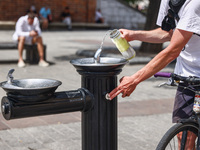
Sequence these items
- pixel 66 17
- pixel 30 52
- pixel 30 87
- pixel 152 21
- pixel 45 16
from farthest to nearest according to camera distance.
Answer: pixel 66 17 → pixel 45 16 → pixel 152 21 → pixel 30 52 → pixel 30 87

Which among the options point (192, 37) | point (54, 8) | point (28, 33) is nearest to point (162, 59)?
point (192, 37)

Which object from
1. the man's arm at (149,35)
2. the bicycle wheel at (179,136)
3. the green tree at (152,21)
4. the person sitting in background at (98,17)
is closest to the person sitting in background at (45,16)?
the person sitting in background at (98,17)

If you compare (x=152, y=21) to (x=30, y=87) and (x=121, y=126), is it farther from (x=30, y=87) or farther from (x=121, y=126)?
(x=30, y=87)

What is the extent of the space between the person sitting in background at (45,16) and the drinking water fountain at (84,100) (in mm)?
21084

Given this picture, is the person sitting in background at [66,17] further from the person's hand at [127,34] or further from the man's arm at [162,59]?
the man's arm at [162,59]

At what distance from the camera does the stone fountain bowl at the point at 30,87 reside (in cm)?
270

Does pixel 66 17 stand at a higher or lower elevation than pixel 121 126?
lower

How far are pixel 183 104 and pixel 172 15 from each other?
0.67 metres

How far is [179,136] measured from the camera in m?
3.02

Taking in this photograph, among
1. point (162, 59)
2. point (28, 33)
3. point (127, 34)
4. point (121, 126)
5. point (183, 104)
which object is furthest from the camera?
point (28, 33)

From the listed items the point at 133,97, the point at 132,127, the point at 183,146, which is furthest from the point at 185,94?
the point at 133,97

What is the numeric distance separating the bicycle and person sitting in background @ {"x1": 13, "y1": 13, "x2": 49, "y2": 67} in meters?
7.28

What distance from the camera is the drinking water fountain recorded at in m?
2.73

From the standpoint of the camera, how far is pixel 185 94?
120 inches
